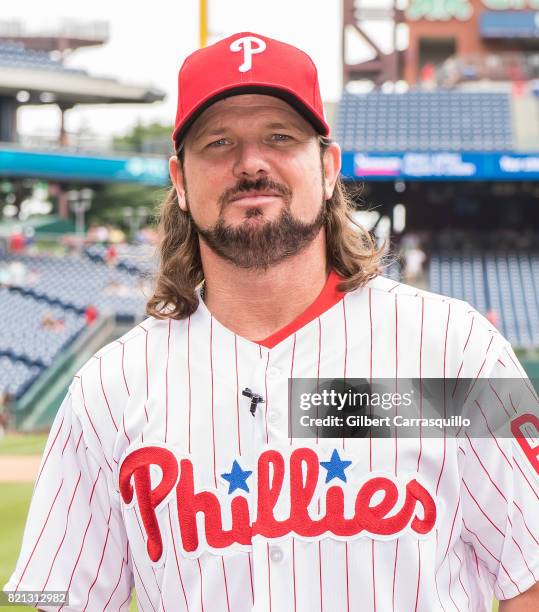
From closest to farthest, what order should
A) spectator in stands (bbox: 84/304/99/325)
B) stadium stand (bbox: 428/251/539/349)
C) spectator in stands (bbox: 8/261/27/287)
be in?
spectator in stands (bbox: 84/304/99/325) < stadium stand (bbox: 428/251/539/349) < spectator in stands (bbox: 8/261/27/287)

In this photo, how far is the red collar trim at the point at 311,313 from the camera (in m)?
2.02

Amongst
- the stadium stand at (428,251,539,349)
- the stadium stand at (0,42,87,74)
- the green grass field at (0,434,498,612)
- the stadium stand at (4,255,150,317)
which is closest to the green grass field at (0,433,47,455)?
the green grass field at (0,434,498,612)

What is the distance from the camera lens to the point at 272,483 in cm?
192

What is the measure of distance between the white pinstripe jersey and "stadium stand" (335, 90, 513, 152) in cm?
1930

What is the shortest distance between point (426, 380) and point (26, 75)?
25790mm

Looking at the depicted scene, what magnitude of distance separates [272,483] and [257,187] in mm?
594

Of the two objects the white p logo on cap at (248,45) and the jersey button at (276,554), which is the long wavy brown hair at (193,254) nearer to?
the white p logo on cap at (248,45)

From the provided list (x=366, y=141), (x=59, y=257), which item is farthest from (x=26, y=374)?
(x=366, y=141)

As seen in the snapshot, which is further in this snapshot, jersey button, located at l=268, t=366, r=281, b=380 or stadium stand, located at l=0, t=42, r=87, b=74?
stadium stand, located at l=0, t=42, r=87, b=74

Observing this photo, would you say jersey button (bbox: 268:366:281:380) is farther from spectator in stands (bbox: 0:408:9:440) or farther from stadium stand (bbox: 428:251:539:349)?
stadium stand (bbox: 428:251:539:349)

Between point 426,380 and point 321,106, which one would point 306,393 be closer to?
point 426,380

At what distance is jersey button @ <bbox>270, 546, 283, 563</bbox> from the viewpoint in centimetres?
186

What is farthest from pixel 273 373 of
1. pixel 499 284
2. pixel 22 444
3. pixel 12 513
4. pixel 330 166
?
pixel 499 284

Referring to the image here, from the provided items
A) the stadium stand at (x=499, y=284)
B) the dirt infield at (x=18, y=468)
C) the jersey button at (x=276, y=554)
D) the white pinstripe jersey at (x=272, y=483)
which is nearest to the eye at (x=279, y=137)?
the white pinstripe jersey at (x=272, y=483)
